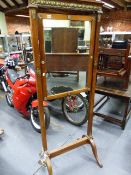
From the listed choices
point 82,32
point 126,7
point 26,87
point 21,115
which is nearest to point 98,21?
point 82,32

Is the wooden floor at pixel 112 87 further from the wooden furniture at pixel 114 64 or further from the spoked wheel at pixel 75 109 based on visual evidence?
the spoked wheel at pixel 75 109

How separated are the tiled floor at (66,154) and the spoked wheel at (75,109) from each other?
121mm

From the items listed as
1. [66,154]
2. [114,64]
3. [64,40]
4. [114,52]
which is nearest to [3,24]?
[114,64]

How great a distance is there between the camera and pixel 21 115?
2.90 meters

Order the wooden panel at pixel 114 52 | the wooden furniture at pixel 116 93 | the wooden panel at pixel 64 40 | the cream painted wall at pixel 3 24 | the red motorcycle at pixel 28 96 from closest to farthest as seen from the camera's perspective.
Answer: the wooden panel at pixel 64 40 < the wooden panel at pixel 114 52 < the wooden furniture at pixel 116 93 < the red motorcycle at pixel 28 96 < the cream painted wall at pixel 3 24

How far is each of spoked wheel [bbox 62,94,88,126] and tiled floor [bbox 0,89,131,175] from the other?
12 centimetres

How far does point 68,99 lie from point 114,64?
0.97m

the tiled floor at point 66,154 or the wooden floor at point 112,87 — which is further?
the wooden floor at point 112,87

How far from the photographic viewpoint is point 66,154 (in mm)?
1995

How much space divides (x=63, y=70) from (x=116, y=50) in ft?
3.15

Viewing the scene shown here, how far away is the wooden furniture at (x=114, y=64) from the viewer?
6.99ft

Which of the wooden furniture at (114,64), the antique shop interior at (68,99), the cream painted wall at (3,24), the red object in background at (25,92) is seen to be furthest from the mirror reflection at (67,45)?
the cream painted wall at (3,24)

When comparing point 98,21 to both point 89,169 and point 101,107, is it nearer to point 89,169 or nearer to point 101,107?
point 89,169

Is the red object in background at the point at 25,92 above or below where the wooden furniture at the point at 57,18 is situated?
below
